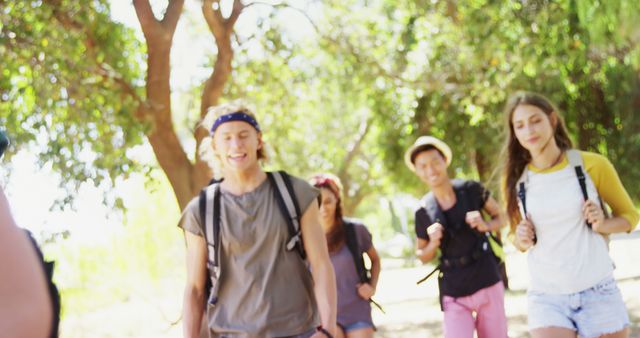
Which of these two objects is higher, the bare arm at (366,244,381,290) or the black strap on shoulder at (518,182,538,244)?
the black strap on shoulder at (518,182,538,244)

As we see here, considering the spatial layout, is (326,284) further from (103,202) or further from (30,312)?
(103,202)

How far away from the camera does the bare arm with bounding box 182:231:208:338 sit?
460cm

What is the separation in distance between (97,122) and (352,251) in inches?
190

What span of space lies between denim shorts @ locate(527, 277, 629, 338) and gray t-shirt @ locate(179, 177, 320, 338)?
1.14 metres

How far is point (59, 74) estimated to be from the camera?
9.99 m

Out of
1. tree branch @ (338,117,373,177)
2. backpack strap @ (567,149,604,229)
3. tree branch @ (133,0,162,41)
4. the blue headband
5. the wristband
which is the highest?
tree branch @ (133,0,162,41)

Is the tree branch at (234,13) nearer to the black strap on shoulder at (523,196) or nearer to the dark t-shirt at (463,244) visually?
the dark t-shirt at (463,244)

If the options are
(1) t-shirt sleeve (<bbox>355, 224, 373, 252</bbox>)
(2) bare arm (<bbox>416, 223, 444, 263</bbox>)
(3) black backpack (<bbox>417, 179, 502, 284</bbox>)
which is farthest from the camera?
(1) t-shirt sleeve (<bbox>355, 224, 373, 252</bbox>)

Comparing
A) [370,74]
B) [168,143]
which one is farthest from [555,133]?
[370,74]

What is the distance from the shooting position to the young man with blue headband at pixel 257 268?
14.6ft

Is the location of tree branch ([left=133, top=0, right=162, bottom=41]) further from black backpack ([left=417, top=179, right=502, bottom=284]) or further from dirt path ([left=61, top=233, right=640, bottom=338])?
black backpack ([left=417, top=179, right=502, bottom=284])

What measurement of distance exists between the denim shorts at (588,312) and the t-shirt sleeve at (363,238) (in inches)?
84.2

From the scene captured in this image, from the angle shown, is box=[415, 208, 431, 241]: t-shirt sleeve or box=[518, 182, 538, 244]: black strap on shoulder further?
box=[415, 208, 431, 241]: t-shirt sleeve

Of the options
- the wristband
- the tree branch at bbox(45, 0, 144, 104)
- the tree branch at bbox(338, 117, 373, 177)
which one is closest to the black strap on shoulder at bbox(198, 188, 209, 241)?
the wristband
